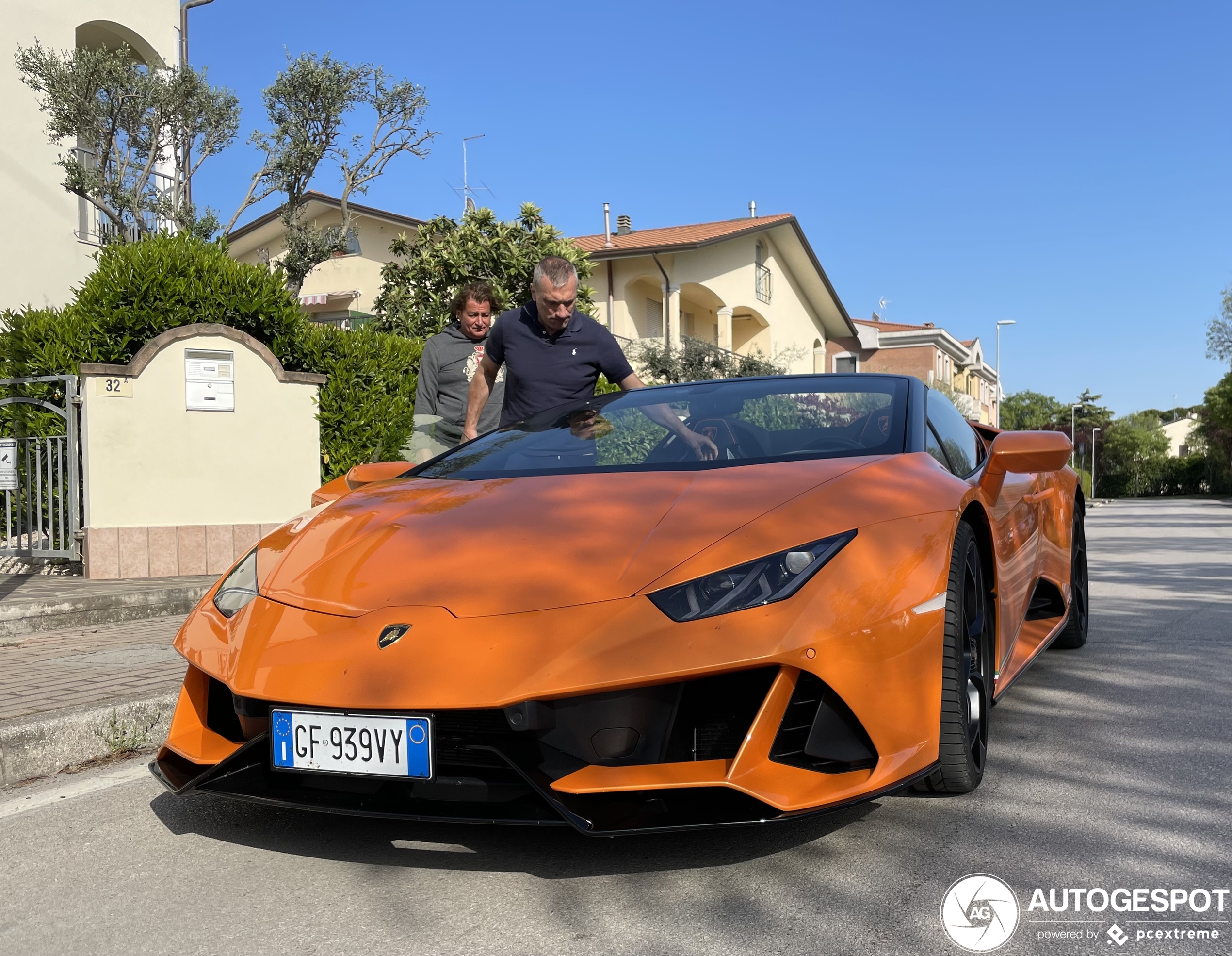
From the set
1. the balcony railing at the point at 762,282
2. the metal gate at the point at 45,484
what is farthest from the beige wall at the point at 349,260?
the metal gate at the point at 45,484

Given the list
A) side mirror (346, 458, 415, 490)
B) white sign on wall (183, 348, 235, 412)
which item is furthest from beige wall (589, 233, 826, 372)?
side mirror (346, 458, 415, 490)

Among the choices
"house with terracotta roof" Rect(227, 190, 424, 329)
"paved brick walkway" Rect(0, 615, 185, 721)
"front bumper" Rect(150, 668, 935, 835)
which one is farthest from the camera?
"house with terracotta roof" Rect(227, 190, 424, 329)

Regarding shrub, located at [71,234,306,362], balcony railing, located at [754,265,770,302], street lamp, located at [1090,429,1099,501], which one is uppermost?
balcony railing, located at [754,265,770,302]

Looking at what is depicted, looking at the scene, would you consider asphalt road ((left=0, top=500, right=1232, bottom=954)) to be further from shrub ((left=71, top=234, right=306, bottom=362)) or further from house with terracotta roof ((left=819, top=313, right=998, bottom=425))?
house with terracotta roof ((left=819, top=313, right=998, bottom=425))

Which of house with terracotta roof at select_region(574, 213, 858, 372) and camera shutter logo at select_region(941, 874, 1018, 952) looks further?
house with terracotta roof at select_region(574, 213, 858, 372)

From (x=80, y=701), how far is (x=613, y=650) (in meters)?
2.63

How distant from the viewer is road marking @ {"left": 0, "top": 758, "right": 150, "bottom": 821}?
3.29 m

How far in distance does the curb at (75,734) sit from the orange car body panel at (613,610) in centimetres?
103

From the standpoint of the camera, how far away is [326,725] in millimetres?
2395

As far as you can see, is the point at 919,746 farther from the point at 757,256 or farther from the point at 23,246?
the point at 757,256

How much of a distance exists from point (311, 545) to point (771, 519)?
1279 mm

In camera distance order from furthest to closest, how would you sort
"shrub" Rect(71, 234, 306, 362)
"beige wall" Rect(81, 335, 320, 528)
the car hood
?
"shrub" Rect(71, 234, 306, 362)
"beige wall" Rect(81, 335, 320, 528)
the car hood

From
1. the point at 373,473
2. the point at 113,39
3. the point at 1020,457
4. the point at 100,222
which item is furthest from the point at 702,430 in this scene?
the point at 113,39

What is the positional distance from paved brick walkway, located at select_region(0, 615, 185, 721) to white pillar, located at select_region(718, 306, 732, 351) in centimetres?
2264
